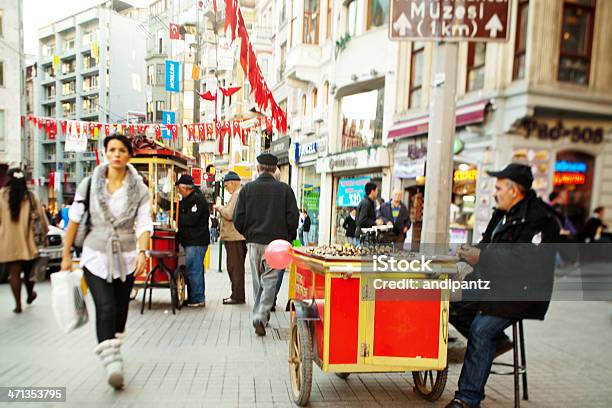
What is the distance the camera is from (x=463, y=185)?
855 cm

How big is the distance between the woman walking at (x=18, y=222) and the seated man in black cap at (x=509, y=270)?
11.5ft

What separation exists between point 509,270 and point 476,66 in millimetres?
4027

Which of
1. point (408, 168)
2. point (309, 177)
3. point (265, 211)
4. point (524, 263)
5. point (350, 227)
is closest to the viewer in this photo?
point (524, 263)

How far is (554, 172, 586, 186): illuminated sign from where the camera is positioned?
409cm

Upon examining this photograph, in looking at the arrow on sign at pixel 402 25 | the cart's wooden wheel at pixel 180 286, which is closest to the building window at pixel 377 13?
the arrow on sign at pixel 402 25

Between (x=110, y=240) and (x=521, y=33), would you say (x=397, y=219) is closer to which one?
(x=521, y=33)

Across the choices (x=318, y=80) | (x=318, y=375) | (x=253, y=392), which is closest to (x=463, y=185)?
(x=318, y=375)

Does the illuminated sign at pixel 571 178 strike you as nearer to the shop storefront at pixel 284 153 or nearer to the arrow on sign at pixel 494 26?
the arrow on sign at pixel 494 26

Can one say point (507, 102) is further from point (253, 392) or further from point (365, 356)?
point (253, 392)

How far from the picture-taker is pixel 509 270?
2924mm

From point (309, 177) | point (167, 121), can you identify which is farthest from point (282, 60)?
point (167, 121)

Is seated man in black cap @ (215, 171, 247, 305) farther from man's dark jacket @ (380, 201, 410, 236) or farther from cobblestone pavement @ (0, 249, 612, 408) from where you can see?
Result: man's dark jacket @ (380, 201, 410, 236)

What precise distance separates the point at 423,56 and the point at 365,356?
9.21 m

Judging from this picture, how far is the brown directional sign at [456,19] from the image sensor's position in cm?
444
